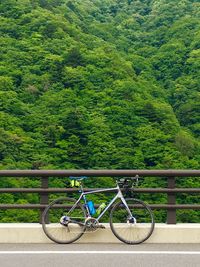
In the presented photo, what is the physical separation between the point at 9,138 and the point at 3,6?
37.2 m

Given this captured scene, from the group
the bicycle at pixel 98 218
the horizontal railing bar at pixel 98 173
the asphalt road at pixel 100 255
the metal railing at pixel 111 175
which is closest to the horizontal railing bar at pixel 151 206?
the metal railing at pixel 111 175

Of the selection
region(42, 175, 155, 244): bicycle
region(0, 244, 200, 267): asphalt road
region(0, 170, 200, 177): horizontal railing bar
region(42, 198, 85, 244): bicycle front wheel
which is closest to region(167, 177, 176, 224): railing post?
region(0, 170, 200, 177): horizontal railing bar

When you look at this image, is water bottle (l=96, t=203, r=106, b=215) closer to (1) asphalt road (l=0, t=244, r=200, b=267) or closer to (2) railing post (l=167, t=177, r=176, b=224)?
(1) asphalt road (l=0, t=244, r=200, b=267)

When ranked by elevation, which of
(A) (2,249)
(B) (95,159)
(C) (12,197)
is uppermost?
(B) (95,159)

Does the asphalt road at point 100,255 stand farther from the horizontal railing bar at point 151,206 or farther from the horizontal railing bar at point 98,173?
the horizontal railing bar at point 98,173

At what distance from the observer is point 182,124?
67312mm

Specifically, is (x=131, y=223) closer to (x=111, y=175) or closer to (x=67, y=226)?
(x=111, y=175)

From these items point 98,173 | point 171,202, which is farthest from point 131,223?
point 98,173

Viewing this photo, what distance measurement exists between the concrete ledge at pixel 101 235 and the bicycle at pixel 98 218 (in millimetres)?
132

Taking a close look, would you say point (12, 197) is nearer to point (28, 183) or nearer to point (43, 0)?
point (28, 183)

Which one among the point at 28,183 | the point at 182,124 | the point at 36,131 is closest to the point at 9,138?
the point at 36,131

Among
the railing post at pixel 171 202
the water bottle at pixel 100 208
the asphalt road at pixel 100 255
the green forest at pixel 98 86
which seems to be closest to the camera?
the asphalt road at pixel 100 255

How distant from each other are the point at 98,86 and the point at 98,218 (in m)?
61.3

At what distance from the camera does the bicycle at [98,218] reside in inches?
301
